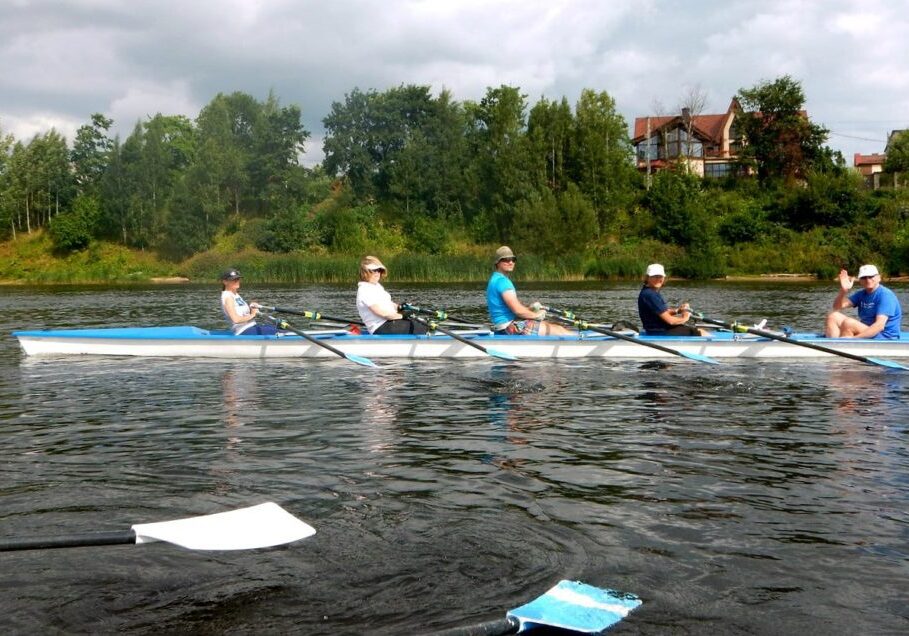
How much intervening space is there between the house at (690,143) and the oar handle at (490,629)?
64.8 metres

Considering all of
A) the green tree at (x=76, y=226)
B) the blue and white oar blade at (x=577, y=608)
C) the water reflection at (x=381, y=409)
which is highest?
the green tree at (x=76, y=226)

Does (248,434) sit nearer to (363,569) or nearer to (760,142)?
(363,569)

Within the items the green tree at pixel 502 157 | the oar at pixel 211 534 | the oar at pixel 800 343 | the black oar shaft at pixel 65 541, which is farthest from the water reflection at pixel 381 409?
the green tree at pixel 502 157

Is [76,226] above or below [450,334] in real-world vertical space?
above

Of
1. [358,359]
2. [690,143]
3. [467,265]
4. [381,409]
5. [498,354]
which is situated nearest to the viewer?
[381,409]

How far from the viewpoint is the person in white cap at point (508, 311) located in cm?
1320

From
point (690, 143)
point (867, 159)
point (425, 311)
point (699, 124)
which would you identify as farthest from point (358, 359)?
point (867, 159)

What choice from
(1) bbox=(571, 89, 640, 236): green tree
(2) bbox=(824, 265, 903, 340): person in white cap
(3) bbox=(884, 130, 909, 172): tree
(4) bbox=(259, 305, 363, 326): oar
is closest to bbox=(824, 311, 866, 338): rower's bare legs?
(2) bbox=(824, 265, 903, 340): person in white cap

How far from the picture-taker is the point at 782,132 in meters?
58.9

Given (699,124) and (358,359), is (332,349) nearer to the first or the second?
(358,359)

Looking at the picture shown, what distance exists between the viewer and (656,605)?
455 centimetres

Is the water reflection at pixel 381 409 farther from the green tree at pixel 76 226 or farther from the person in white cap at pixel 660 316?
the green tree at pixel 76 226

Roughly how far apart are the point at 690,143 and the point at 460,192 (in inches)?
731

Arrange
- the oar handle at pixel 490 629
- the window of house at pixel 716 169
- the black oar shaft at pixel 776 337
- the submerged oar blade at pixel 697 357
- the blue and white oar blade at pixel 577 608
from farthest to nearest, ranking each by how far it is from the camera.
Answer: the window of house at pixel 716 169 → the submerged oar blade at pixel 697 357 → the black oar shaft at pixel 776 337 → the blue and white oar blade at pixel 577 608 → the oar handle at pixel 490 629
